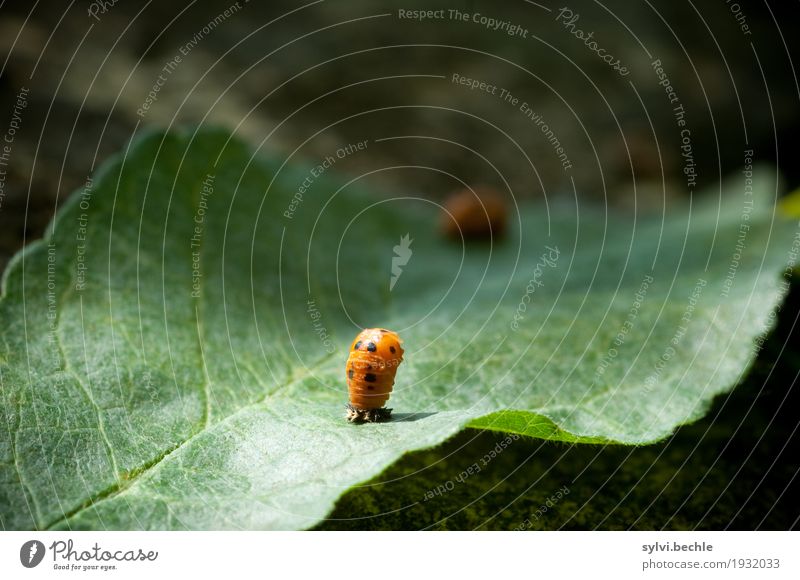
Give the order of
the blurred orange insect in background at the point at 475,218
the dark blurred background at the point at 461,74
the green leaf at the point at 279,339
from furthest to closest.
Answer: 1. the dark blurred background at the point at 461,74
2. the blurred orange insect in background at the point at 475,218
3. the green leaf at the point at 279,339

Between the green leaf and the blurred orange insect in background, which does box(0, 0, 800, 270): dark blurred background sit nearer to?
the blurred orange insect in background

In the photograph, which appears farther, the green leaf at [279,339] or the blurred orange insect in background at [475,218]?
the blurred orange insect in background at [475,218]

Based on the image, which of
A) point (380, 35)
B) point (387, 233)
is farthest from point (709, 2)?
point (387, 233)

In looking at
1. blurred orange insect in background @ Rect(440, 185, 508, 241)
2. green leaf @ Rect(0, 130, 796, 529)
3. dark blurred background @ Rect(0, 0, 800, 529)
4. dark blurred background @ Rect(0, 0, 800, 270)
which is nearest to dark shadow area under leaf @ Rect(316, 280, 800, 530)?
green leaf @ Rect(0, 130, 796, 529)

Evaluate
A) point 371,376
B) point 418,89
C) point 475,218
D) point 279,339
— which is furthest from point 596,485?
point 418,89

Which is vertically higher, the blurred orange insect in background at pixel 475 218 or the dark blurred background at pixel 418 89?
the dark blurred background at pixel 418 89

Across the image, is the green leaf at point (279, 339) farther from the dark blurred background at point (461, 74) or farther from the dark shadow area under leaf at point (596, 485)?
the dark blurred background at point (461, 74)

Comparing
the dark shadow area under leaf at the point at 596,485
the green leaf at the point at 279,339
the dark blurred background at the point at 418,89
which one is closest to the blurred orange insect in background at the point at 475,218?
the green leaf at the point at 279,339

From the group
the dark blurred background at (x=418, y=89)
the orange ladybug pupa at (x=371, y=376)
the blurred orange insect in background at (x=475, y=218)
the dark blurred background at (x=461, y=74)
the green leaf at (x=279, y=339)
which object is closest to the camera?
the green leaf at (x=279, y=339)
